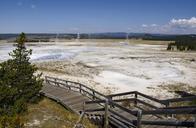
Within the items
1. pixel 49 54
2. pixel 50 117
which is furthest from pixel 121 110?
pixel 49 54

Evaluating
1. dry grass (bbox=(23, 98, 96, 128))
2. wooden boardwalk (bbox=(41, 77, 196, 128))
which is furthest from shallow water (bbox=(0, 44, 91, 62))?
dry grass (bbox=(23, 98, 96, 128))

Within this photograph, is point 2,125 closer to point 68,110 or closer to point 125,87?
point 68,110

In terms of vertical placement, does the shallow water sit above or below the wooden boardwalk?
below

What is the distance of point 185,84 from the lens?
29.9m

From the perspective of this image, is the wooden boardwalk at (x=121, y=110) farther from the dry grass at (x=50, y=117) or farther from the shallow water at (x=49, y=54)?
the shallow water at (x=49, y=54)

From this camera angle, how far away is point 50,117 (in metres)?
15.3

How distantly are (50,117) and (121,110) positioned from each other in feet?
12.4

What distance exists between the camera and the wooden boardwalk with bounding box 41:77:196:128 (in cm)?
844

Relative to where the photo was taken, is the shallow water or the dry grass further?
the shallow water

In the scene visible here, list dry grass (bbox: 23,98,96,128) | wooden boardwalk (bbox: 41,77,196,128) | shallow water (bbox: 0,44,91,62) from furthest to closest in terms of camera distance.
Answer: shallow water (bbox: 0,44,91,62) < dry grass (bbox: 23,98,96,128) < wooden boardwalk (bbox: 41,77,196,128)

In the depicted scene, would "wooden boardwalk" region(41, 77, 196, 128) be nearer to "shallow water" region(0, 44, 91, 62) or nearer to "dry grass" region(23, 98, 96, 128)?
"dry grass" region(23, 98, 96, 128)

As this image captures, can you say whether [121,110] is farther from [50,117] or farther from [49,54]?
[49,54]

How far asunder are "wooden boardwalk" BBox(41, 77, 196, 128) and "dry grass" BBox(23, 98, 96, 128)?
1.26 feet

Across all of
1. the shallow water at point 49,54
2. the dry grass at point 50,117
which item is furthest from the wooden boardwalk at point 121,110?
the shallow water at point 49,54
